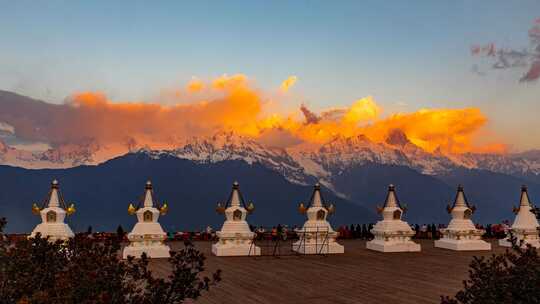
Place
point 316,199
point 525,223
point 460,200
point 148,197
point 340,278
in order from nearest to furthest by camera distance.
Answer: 1. point 340,278
2. point 148,197
3. point 316,199
4. point 525,223
5. point 460,200

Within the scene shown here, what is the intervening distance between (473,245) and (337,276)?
57.4 ft

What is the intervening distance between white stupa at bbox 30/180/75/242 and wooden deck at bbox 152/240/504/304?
18.4 ft

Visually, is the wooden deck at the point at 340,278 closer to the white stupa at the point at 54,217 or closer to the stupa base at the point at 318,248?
the stupa base at the point at 318,248

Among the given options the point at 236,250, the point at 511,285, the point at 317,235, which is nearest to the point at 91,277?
the point at 511,285

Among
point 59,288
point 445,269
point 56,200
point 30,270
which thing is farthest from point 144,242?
point 59,288

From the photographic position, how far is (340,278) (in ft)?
73.0

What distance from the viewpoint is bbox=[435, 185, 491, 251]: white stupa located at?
36.4m

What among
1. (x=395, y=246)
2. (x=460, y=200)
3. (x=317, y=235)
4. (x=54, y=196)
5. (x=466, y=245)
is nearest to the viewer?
(x=54, y=196)

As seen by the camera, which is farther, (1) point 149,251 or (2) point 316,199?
(2) point 316,199

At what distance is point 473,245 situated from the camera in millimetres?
36469

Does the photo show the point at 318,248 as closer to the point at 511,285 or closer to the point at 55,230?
the point at 55,230

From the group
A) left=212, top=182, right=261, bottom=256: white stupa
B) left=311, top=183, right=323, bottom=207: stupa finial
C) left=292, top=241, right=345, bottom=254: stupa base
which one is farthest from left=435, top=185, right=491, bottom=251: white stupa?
left=212, top=182, right=261, bottom=256: white stupa

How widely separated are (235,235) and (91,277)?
23957mm

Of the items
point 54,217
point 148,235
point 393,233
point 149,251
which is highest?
point 54,217
